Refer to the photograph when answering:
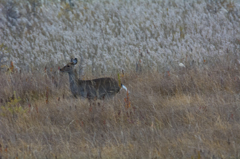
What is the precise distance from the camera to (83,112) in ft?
17.5

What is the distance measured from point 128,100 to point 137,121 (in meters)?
0.49

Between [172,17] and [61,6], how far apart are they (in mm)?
4418

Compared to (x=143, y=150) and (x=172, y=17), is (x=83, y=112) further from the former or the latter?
(x=172, y=17)

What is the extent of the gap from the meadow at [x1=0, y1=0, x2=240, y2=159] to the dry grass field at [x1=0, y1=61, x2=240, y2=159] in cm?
1

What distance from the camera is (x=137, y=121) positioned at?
16.4ft

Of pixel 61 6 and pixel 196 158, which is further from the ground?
pixel 61 6

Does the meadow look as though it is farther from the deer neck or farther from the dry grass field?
the deer neck

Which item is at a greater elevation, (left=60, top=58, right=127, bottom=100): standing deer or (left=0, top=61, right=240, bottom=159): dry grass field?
(left=60, top=58, right=127, bottom=100): standing deer

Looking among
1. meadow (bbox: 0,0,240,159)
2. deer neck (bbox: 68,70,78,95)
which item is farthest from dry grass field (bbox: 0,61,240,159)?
deer neck (bbox: 68,70,78,95)

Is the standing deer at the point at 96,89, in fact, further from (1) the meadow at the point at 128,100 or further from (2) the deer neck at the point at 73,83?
(1) the meadow at the point at 128,100

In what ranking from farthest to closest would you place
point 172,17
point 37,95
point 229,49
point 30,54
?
point 172,17 < point 30,54 < point 229,49 < point 37,95

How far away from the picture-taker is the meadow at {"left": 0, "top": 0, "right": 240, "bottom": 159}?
4.18 m

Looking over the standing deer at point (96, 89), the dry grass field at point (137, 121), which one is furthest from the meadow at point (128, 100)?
the standing deer at point (96, 89)

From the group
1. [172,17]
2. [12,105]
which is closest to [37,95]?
[12,105]
